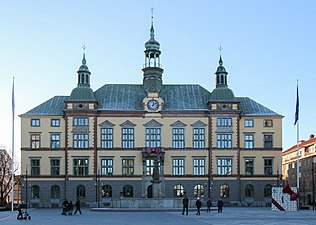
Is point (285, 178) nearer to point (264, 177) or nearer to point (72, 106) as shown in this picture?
point (264, 177)

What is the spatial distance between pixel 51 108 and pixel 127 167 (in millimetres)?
15561

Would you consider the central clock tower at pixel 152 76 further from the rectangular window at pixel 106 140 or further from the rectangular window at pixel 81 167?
the rectangular window at pixel 81 167

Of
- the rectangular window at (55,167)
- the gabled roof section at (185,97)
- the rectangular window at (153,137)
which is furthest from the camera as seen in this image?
the gabled roof section at (185,97)

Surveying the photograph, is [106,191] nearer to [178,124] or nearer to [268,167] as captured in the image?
[178,124]

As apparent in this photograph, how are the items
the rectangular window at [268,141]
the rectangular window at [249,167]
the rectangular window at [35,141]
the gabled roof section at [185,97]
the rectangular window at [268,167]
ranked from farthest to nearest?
the gabled roof section at [185,97], the rectangular window at [268,141], the rectangular window at [268,167], the rectangular window at [249,167], the rectangular window at [35,141]

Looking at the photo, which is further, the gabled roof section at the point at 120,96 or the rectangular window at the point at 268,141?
the gabled roof section at the point at 120,96

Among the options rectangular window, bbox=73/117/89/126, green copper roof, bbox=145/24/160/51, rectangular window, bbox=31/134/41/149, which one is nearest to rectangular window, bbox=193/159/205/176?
rectangular window, bbox=73/117/89/126

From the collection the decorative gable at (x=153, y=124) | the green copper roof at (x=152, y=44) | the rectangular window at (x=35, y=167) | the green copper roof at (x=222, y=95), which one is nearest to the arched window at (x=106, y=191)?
the rectangular window at (x=35, y=167)

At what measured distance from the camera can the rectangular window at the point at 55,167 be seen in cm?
9318

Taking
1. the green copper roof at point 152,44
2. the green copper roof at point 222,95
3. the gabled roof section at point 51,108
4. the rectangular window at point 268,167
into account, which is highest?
the green copper roof at point 152,44

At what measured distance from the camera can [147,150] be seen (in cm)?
9175

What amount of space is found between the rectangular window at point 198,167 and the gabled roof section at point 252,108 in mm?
10181

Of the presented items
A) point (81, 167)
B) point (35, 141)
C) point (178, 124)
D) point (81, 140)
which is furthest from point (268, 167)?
point (35, 141)

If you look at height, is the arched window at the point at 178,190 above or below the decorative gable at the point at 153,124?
below
